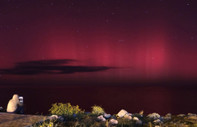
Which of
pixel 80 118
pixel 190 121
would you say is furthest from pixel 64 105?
pixel 190 121

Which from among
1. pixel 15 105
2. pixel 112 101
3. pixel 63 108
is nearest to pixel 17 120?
pixel 63 108

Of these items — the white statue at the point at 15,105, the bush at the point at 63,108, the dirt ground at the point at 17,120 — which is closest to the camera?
the dirt ground at the point at 17,120

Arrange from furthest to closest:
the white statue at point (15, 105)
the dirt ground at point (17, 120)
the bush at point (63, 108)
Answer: the white statue at point (15, 105), the bush at point (63, 108), the dirt ground at point (17, 120)

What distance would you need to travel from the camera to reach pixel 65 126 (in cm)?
866

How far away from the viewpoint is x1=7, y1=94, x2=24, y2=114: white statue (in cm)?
1466

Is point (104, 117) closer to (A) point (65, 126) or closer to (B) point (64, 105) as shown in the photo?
(A) point (65, 126)

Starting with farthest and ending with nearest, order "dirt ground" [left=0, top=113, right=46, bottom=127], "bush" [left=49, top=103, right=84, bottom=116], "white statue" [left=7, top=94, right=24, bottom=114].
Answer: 1. "white statue" [left=7, top=94, right=24, bottom=114]
2. "bush" [left=49, top=103, right=84, bottom=116]
3. "dirt ground" [left=0, top=113, right=46, bottom=127]

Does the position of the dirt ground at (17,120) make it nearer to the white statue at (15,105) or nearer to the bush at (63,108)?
the bush at (63,108)

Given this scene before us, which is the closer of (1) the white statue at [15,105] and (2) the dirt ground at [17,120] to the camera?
(2) the dirt ground at [17,120]

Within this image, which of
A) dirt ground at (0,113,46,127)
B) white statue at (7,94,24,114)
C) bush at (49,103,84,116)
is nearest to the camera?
dirt ground at (0,113,46,127)

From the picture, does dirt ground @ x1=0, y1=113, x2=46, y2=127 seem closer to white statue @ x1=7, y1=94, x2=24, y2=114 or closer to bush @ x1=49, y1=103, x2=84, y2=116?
bush @ x1=49, y1=103, x2=84, y2=116

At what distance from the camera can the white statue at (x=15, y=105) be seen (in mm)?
14656

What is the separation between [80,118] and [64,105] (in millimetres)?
3094

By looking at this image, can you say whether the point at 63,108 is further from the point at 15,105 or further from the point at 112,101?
the point at 112,101
